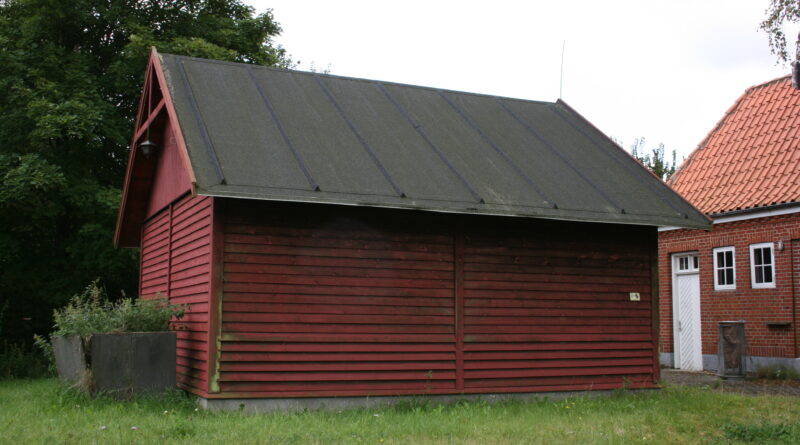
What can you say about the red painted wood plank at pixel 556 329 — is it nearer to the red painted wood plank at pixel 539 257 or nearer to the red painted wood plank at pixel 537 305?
the red painted wood plank at pixel 537 305

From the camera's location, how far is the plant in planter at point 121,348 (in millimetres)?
10586

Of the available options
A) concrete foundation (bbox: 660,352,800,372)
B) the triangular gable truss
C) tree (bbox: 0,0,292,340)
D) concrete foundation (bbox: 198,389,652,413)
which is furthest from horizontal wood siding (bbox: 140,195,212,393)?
concrete foundation (bbox: 660,352,800,372)

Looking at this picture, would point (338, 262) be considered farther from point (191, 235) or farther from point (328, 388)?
point (191, 235)

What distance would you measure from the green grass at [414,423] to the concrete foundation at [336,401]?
204 mm

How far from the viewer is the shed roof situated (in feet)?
35.7

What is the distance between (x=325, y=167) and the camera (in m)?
11.3

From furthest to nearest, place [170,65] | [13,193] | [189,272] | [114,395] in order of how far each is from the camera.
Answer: [13,193] → [170,65] → [189,272] → [114,395]

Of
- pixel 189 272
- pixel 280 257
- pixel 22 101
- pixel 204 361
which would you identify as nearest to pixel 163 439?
pixel 204 361

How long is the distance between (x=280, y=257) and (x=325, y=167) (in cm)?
134

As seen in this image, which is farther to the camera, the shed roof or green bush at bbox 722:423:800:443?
the shed roof

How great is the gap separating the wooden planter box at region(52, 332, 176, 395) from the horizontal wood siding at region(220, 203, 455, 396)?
37.0 inches

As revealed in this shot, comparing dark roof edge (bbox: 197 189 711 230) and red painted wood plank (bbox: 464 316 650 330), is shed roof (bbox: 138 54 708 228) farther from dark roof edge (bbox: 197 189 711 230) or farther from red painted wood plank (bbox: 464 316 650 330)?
red painted wood plank (bbox: 464 316 650 330)

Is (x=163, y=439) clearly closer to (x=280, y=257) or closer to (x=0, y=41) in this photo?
(x=280, y=257)

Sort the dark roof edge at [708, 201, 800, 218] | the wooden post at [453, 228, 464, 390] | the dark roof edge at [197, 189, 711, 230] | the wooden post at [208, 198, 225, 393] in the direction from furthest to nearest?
the dark roof edge at [708, 201, 800, 218] → the wooden post at [453, 228, 464, 390] → the wooden post at [208, 198, 225, 393] → the dark roof edge at [197, 189, 711, 230]
